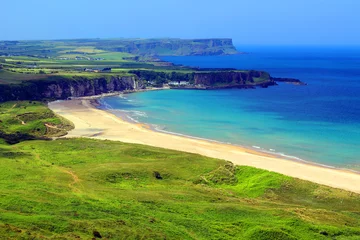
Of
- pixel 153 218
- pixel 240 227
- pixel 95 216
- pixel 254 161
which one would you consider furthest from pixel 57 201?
pixel 254 161

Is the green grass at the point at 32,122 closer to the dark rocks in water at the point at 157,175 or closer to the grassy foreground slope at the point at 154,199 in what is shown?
the grassy foreground slope at the point at 154,199

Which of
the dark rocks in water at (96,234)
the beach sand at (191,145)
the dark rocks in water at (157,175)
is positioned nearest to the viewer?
the dark rocks in water at (96,234)

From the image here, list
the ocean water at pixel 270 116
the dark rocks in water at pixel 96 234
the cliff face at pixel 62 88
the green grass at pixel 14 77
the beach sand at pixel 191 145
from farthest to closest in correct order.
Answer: the green grass at pixel 14 77 < the cliff face at pixel 62 88 < the ocean water at pixel 270 116 < the beach sand at pixel 191 145 < the dark rocks in water at pixel 96 234

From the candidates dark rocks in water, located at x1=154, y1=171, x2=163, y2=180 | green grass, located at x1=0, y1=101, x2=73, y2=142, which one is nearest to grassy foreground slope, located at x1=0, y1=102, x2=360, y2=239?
dark rocks in water, located at x1=154, y1=171, x2=163, y2=180

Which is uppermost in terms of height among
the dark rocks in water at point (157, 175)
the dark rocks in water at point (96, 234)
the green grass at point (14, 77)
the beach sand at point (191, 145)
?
the green grass at point (14, 77)

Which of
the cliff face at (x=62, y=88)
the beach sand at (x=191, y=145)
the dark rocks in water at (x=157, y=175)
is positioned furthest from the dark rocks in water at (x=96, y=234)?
the cliff face at (x=62, y=88)

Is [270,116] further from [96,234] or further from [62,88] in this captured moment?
[96,234]

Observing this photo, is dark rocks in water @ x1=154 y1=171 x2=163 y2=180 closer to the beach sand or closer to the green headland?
the green headland
